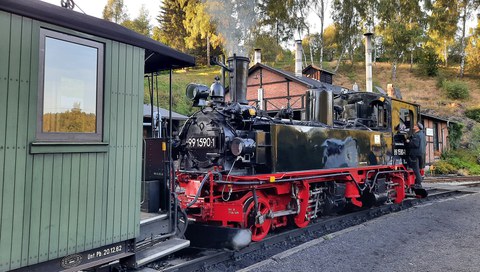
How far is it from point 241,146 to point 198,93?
1.22 metres

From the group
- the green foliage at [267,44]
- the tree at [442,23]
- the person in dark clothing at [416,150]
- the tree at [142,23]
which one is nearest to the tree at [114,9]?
the tree at [142,23]

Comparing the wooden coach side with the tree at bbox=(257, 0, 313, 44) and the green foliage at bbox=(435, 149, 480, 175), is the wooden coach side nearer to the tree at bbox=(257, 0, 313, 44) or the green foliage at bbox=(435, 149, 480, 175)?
the green foliage at bbox=(435, 149, 480, 175)

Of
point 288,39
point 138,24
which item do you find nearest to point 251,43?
point 288,39

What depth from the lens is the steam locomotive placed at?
595cm

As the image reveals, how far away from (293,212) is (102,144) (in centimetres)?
430

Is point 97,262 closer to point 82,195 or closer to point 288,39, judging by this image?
point 82,195

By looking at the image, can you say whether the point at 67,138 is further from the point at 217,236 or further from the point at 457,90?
the point at 457,90

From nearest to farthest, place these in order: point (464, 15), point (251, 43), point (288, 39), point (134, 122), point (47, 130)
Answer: point (47, 130)
point (134, 122)
point (251, 43)
point (288, 39)
point (464, 15)

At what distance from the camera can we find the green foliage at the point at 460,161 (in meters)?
22.1

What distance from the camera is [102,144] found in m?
3.32

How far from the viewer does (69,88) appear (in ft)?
10.3

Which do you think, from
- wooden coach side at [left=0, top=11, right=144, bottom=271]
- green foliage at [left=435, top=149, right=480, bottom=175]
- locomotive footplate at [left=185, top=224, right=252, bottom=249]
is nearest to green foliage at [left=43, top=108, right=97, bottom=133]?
wooden coach side at [left=0, top=11, right=144, bottom=271]

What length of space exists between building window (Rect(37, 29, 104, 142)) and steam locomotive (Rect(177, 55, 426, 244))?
256 centimetres

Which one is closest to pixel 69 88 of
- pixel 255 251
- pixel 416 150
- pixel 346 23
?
pixel 255 251
